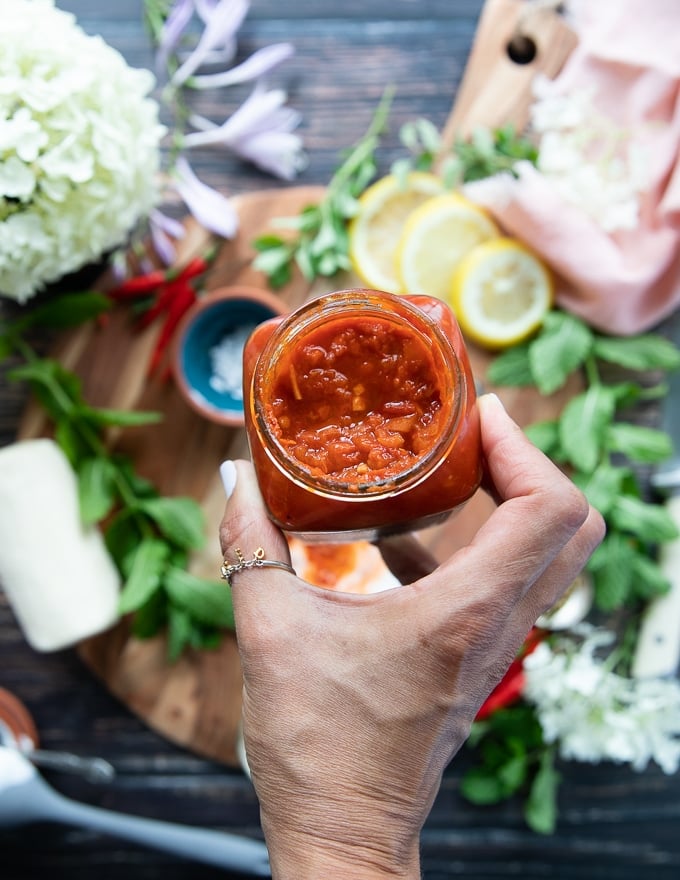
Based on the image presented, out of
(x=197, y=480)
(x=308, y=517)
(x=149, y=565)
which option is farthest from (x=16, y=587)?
(x=308, y=517)

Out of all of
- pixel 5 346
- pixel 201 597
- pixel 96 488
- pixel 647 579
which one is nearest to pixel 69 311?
pixel 5 346

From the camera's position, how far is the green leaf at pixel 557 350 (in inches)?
71.2

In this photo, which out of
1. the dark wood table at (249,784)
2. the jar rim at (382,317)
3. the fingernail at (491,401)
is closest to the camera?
the jar rim at (382,317)

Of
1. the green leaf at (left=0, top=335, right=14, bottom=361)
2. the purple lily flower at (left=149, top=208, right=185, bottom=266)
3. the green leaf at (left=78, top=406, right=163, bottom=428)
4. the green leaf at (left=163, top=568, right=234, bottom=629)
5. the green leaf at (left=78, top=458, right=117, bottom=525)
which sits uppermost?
the purple lily flower at (left=149, top=208, right=185, bottom=266)

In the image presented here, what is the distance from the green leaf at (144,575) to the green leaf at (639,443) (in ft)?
3.50

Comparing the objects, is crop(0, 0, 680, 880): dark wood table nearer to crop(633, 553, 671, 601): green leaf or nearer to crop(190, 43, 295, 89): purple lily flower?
crop(190, 43, 295, 89): purple lily flower

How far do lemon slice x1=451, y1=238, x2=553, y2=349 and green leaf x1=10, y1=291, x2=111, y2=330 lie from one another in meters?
0.79

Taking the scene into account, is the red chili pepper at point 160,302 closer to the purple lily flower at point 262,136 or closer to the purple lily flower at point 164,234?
the purple lily flower at point 164,234

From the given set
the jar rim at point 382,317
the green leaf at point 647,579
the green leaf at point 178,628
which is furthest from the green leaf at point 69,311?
the green leaf at point 647,579

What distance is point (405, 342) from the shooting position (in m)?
1.13

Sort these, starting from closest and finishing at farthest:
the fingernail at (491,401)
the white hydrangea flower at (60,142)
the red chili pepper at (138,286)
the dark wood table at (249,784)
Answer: the fingernail at (491,401) → the white hydrangea flower at (60,142) → the red chili pepper at (138,286) → the dark wood table at (249,784)

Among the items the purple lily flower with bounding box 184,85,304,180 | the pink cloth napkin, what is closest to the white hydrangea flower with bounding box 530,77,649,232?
the pink cloth napkin

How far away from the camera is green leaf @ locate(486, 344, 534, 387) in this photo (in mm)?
1865

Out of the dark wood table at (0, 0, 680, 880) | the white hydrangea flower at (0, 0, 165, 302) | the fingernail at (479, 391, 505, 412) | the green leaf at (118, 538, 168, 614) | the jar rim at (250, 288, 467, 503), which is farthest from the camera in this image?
the dark wood table at (0, 0, 680, 880)
